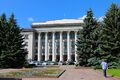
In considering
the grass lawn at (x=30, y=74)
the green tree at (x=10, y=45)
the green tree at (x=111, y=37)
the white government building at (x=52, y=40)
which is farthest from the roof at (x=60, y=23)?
the grass lawn at (x=30, y=74)

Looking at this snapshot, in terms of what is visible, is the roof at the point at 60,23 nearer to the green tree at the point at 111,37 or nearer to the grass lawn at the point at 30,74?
the green tree at the point at 111,37

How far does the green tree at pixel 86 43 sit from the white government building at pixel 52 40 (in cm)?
6919

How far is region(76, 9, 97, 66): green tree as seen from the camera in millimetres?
44438

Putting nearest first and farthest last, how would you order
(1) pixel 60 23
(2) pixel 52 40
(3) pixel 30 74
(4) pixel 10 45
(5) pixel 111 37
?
(3) pixel 30 74
(5) pixel 111 37
(4) pixel 10 45
(1) pixel 60 23
(2) pixel 52 40

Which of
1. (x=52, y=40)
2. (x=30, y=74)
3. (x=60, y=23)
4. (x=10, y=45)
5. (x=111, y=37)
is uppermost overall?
(x=60, y=23)

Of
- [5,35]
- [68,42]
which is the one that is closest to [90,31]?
[5,35]

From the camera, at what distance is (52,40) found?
11981 centimetres

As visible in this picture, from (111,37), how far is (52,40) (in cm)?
7901

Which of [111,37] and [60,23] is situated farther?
[60,23]

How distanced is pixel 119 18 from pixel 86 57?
8.05 meters

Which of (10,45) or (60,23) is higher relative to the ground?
(60,23)

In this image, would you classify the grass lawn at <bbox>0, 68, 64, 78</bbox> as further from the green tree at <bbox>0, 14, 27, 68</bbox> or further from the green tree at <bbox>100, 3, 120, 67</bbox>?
the green tree at <bbox>0, 14, 27, 68</bbox>

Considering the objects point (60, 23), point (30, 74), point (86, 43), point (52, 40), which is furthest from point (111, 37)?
point (52, 40)

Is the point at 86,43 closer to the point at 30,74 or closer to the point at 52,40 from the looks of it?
the point at 30,74
